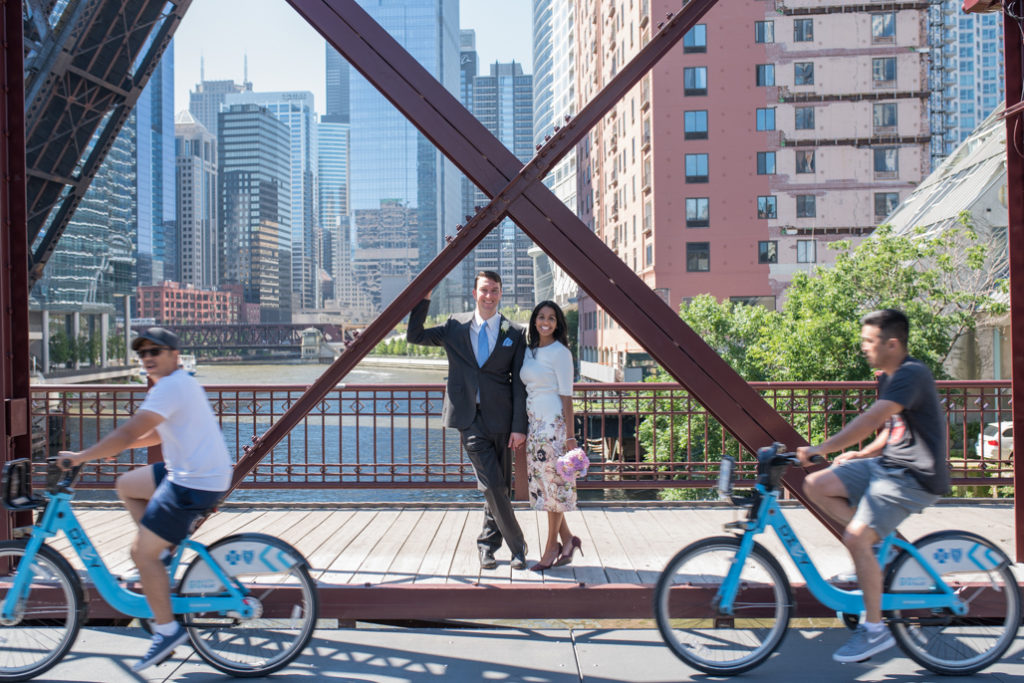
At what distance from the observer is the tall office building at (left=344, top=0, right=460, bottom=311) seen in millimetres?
110625

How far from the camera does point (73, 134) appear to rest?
9.61 meters

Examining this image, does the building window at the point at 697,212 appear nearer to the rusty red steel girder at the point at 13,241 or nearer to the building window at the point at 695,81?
the building window at the point at 695,81

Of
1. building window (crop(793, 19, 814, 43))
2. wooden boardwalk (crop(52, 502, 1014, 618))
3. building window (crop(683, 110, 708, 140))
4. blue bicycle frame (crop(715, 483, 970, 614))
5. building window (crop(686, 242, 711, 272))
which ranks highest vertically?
building window (crop(793, 19, 814, 43))

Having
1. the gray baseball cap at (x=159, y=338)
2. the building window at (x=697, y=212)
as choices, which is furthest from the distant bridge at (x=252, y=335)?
the gray baseball cap at (x=159, y=338)

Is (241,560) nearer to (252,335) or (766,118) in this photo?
(766,118)

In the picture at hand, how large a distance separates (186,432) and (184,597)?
2.63ft

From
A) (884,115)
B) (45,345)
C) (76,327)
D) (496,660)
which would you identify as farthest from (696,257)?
(76,327)

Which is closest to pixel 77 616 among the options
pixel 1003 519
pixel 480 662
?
pixel 480 662

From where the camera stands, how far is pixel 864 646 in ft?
12.4

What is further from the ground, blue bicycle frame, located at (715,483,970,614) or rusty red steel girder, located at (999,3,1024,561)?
rusty red steel girder, located at (999,3,1024,561)

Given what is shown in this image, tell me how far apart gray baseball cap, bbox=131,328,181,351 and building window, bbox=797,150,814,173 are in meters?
47.5

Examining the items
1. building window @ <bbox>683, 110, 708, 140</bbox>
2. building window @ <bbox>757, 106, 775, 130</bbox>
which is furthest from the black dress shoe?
building window @ <bbox>757, 106, 775, 130</bbox>

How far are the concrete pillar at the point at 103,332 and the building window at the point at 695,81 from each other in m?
73.5

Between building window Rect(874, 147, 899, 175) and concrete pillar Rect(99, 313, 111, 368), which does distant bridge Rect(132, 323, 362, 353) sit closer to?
concrete pillar Rect(99, 313, 111, 368)
